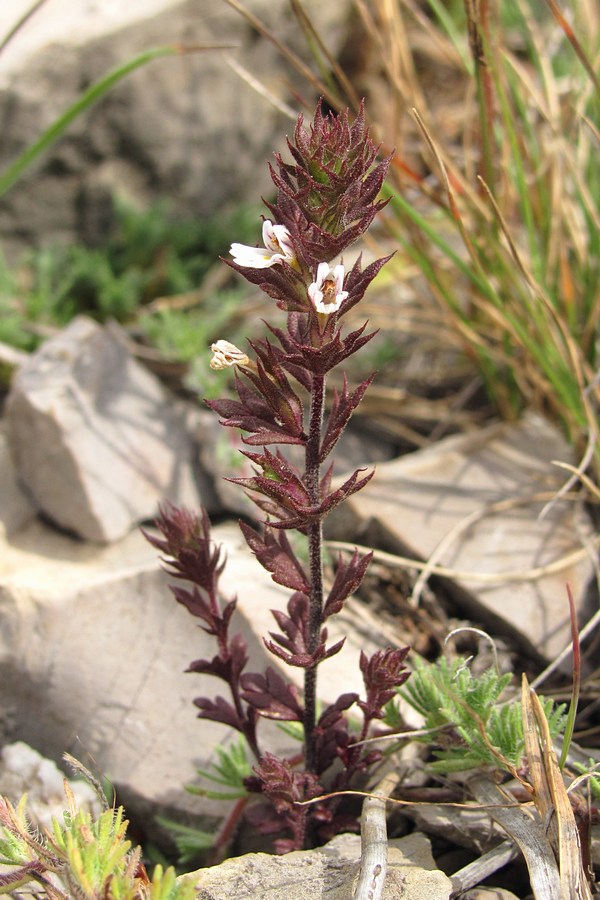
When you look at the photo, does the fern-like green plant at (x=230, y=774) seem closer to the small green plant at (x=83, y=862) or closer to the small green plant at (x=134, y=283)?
the small green plant at (x=83, y=862)

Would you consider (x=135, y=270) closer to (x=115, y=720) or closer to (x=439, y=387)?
(x=439, y=387)

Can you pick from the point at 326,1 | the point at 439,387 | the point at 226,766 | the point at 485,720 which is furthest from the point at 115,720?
the point at 326,1

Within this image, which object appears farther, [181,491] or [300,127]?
[181,491]

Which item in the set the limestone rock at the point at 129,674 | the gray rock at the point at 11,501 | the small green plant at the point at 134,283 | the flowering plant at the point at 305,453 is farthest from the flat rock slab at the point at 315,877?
the small green plant at the point at 134,283

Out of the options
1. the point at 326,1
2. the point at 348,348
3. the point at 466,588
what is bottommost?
the point at 466,588

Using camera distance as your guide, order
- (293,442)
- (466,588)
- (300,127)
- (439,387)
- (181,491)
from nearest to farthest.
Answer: (300,127), (293,442), (466,588), (181,491), (439,387)

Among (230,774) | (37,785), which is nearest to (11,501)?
(37,785)

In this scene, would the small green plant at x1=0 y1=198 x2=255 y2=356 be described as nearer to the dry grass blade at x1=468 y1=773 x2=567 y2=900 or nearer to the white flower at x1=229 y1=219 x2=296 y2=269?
the white flower at x1=229 y1=219 x2=296 y2=269

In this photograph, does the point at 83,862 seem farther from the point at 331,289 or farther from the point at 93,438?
the point at 93,438
